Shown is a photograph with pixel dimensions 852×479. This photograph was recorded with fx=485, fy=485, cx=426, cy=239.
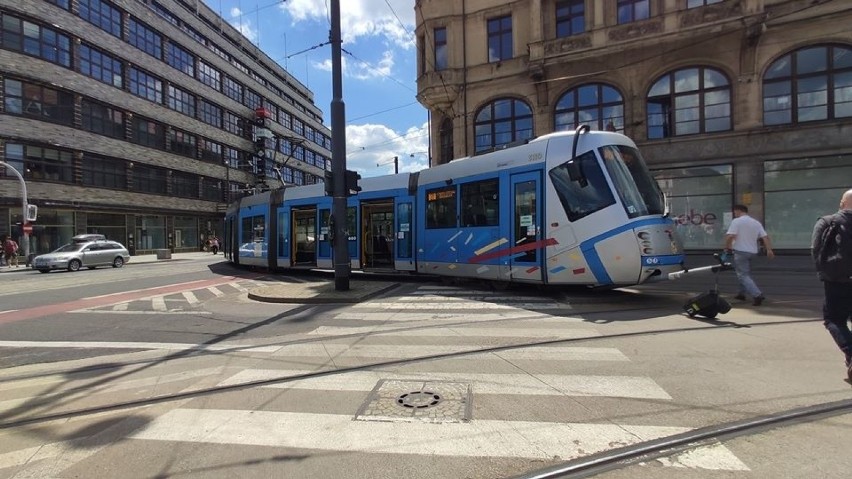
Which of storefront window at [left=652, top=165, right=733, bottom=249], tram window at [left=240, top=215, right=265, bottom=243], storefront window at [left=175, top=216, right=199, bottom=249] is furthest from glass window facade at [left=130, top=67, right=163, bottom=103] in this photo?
storefront window at [left=652, top=165, right=733, bottom=249]

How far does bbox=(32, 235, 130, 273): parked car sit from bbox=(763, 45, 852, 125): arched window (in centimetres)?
3330

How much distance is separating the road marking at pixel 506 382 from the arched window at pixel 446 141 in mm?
24515

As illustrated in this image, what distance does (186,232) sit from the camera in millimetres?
49906

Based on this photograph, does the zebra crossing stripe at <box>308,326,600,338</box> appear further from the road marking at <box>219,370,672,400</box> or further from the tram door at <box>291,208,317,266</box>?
the tram door at <box>291,208,317,266</box>

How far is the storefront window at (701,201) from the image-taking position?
21531mm

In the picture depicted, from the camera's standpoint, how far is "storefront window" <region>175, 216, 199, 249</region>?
48287mm

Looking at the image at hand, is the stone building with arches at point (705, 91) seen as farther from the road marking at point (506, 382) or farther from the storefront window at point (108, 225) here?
the storefront window at point (108, 225)

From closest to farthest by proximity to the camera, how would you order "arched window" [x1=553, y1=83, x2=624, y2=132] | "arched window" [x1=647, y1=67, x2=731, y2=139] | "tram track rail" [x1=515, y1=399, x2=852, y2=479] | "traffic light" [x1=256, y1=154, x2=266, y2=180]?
"tram track rail" [x1=515, y1=399, x2=852, y2=479]
"arched window" [x1=647, y1=67, x2=731, y2=139]
"arched window" [x1=553, y1=83, x2=624, y2=132]
"traffic light" [x1=256, y1=154, x2=266, y2=180]

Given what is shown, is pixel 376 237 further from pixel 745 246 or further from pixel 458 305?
pixel 745 246

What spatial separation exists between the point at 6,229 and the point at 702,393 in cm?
4012

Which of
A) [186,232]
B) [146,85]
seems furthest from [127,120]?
[186,232]

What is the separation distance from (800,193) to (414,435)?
76.5 ft

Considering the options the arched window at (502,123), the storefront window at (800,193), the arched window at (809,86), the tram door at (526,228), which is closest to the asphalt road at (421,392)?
the tram door at (526,228)

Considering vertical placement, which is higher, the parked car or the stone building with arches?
the stone building with arches
